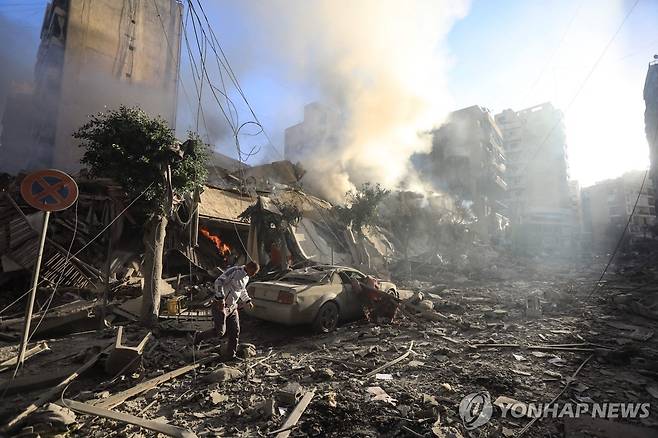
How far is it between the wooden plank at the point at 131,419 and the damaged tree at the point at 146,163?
4.11m

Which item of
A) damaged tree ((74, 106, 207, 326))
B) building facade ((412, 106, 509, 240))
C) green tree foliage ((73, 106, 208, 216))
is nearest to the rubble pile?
damaged tree ((74, 106, 207, 326))

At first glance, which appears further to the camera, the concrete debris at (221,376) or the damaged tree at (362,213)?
the damaged tree at (362,213)

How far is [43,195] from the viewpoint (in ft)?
15.0

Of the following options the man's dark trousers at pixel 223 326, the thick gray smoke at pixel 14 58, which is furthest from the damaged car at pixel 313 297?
the thick gray smoke at pixel 14 58

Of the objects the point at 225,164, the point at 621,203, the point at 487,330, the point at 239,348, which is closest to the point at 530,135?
the point at 621,203

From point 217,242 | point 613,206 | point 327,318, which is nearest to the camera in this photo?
point 327,318

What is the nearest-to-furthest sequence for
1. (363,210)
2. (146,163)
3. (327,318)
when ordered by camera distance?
(327,318), (146,163), (363,210)

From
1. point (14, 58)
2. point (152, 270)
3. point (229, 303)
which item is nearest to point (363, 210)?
point (152, 270)

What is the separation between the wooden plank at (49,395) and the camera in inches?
122

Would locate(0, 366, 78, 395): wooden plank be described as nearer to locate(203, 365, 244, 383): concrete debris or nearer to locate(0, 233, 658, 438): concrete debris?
locate(0, 233, 658, 438): concrete debris

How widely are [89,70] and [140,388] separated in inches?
1045

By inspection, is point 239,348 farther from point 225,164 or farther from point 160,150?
point 225,164

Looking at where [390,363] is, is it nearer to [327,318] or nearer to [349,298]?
[327,318]

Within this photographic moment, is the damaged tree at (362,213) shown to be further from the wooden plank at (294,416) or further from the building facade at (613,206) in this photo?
the building facade at (613,206)
